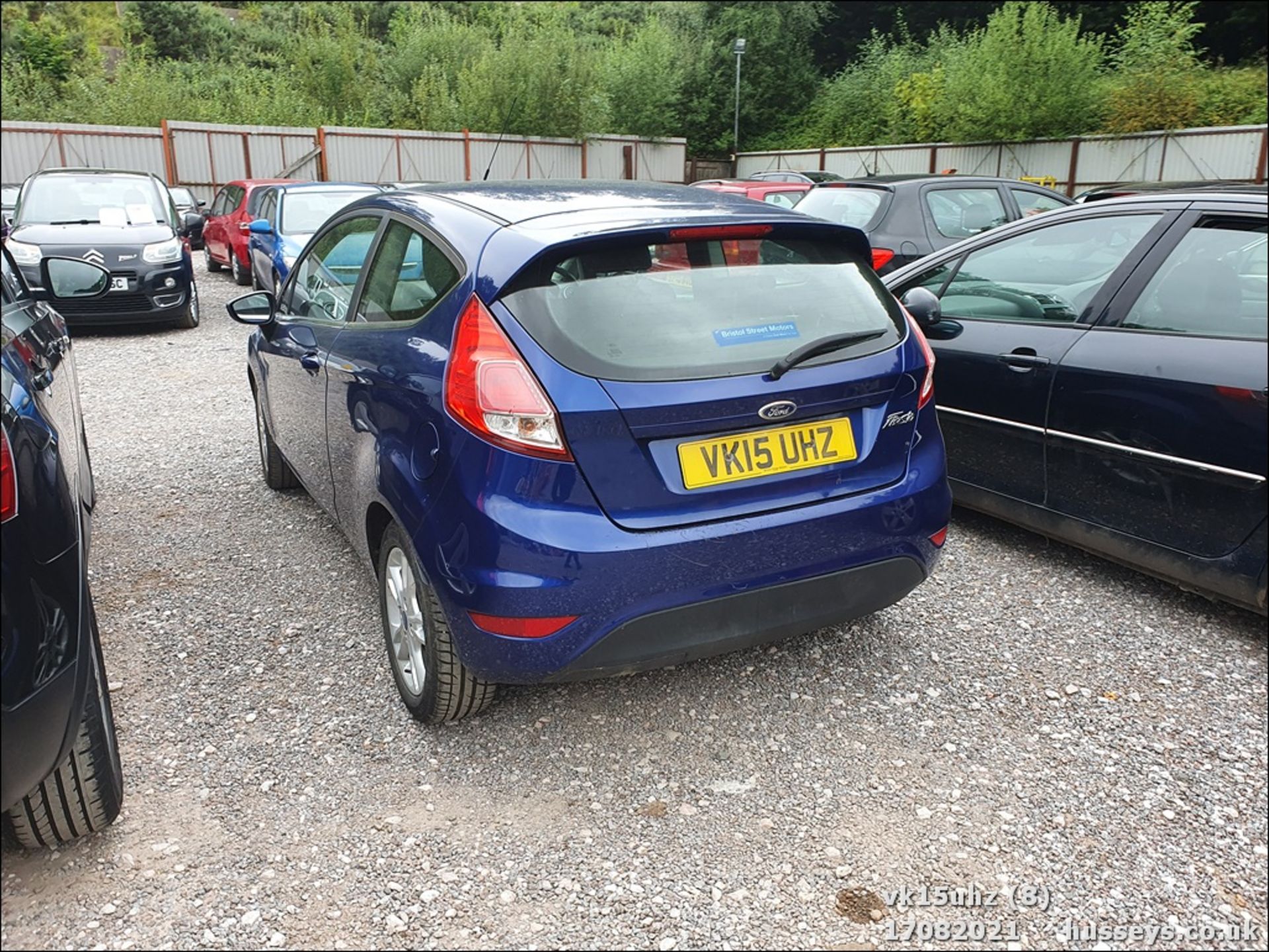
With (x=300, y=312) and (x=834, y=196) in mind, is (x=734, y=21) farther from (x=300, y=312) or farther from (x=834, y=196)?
(x=300, y=312)

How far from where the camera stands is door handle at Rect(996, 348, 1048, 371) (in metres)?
3.65

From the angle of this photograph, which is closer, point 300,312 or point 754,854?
point 754,854

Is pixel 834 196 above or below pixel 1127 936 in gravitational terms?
above

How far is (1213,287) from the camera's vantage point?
3.07m

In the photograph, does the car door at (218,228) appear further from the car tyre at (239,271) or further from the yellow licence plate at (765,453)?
the yellow licence plate at (765,453)

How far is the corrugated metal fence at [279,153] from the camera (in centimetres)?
2261

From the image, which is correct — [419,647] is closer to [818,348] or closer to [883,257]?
[818,348]

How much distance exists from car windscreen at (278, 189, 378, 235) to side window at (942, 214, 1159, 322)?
7.83 m

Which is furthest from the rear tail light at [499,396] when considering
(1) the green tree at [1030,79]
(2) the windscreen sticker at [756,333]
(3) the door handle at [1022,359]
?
(1) the green tree at [1030,79]

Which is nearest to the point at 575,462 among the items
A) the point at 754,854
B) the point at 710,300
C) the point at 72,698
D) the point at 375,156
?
the point at 710,300

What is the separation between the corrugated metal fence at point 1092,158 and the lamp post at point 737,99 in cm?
382

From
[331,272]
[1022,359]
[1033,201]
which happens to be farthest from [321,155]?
[1022,359]

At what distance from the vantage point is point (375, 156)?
26656 mm

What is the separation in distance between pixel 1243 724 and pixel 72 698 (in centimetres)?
305
